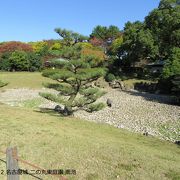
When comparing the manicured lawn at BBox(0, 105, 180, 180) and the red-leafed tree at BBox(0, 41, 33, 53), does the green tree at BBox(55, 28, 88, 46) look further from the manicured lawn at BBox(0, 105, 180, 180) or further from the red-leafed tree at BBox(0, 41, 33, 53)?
the red-leafed tree at BBox(0, 41, 33, 53)

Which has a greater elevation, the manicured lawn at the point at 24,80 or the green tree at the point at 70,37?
the green tree at the point at 70,37

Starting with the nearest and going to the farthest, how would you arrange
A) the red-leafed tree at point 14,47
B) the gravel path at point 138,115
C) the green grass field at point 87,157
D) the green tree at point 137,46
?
the green grass field at point 87,157 → the gravel path at point 138,115 → the green tree at point 137,46 → the red-leafed tree at point 14,47

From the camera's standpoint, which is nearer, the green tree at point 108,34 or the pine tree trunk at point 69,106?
the pine tree trunk at point 69,106

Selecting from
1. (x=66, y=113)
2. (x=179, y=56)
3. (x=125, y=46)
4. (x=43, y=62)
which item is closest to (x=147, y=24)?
(x=125, y=46)

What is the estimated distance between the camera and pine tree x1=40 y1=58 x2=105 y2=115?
1716 cm

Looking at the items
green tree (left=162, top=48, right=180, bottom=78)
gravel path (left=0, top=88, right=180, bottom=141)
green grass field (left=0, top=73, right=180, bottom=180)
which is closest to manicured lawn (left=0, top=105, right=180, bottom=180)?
green grass field (left=0, top=73, right=180, bottom=180)

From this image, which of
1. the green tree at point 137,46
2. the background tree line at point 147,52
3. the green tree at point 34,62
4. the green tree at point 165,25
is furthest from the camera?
the green tree at point 34,62

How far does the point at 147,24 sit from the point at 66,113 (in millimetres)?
27748

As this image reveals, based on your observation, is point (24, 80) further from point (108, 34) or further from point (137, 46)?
point (108, 34)

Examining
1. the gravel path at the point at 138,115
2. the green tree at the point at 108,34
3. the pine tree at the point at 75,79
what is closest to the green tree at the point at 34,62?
the green tree at the point at 108,34

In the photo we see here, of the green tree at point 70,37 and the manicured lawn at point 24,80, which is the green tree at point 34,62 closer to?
the manicured lawn at point 24,80

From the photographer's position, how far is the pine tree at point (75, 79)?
1716 centimetres

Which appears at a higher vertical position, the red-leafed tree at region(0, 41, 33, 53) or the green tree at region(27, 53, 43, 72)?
the red-leafed tree at region(0, 41, 33, 53)

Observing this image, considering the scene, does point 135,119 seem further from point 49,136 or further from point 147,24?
point 147,24
